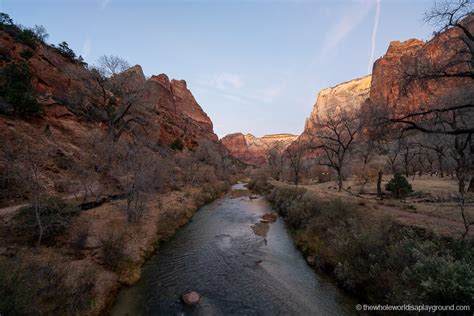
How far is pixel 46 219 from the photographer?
10133mm

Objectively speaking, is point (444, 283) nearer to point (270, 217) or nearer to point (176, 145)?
point (270, 217)

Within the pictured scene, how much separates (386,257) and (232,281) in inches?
260

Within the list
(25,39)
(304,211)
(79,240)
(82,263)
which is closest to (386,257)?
(304,211)

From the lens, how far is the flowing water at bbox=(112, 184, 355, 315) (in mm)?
8297

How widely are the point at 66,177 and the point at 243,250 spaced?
Result: 1454 centimetres

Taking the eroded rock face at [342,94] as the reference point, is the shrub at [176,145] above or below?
below

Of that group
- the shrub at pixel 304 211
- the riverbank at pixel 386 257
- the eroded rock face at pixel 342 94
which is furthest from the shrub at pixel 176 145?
the eroded rock face at pixel 342 94

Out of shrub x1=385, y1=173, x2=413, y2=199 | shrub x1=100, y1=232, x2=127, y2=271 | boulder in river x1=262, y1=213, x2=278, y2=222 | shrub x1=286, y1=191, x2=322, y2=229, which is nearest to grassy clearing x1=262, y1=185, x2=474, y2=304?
shrub x1=286, y1=191, x2=322, y2=229

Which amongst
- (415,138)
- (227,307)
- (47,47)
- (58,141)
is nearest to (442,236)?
(227,307)

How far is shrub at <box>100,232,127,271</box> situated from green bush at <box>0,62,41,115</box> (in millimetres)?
17929

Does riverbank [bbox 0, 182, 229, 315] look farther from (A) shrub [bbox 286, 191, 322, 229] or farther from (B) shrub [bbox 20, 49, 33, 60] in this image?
(B) shrub [bbox 20, 49, 33, 60]

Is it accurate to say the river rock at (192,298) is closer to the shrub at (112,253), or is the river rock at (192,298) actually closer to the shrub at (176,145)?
the shrub at (112,253)

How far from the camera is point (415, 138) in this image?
110 ft

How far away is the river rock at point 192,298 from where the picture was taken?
848cm
